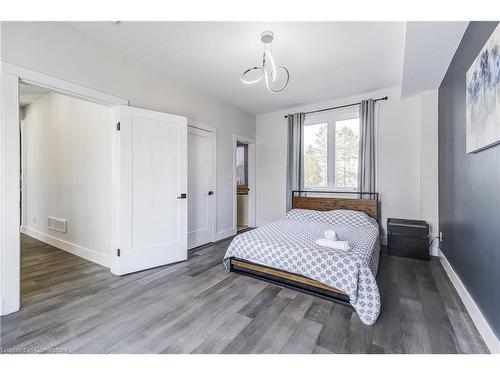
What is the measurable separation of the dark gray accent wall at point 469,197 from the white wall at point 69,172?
11.5ft

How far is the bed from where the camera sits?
1.81 metres

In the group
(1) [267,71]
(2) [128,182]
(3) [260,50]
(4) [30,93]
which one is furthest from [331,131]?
(4) [30,93]

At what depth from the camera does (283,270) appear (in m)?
2.29

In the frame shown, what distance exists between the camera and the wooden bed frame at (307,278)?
6.86ft

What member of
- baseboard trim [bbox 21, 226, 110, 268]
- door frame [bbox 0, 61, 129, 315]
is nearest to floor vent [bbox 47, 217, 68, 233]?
baseboard trim [bbox 21, 226, 110, 268]

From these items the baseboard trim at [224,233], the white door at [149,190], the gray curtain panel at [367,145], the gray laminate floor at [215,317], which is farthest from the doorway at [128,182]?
the gray curtain panel at [367,145]

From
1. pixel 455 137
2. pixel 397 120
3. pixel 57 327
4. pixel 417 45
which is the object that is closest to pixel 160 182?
pixel 57 327

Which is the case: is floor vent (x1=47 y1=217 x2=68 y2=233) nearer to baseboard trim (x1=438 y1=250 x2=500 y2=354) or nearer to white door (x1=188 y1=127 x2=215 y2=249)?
white door (x1=188 y1=127 x2=215 y2=249)

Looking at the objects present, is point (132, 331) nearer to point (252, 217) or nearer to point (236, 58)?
point (236, 58)

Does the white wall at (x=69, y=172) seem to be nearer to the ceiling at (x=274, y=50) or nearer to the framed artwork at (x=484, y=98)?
the ceiling at (x=274, y=50)

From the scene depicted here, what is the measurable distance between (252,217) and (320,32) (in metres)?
3.67

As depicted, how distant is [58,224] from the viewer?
342 centimetres

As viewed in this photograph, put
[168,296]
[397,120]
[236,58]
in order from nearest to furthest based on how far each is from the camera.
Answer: [168,296] < [236,58] < [397,120]
